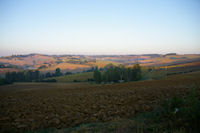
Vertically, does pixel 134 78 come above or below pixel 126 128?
below

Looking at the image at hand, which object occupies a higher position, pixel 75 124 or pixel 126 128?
pixel 126 128

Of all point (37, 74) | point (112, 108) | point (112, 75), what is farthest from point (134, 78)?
point (37, 74)

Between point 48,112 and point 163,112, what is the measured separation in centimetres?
921

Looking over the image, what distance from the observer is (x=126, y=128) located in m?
7.17

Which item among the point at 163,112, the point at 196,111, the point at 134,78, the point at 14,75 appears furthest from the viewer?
the point at 14,75

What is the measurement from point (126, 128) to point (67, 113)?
5.90 meters

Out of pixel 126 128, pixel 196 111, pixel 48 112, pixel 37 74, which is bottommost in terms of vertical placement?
pixel 37 74

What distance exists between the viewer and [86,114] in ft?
36.5

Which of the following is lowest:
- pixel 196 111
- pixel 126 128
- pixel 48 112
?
pixel 48 112

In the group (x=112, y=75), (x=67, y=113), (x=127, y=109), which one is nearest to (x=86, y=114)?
(x=67, y=113)

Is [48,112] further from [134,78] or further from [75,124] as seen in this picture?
[134,78]

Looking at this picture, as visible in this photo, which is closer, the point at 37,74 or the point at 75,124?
the point at 75,124

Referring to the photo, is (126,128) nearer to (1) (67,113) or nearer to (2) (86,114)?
(2) (86,114)

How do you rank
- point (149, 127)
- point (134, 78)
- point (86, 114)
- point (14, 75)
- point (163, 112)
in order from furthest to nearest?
point (14, 75) < point (134, 78) < point (86, 114) < point (163, 112) < point (149, 127)
